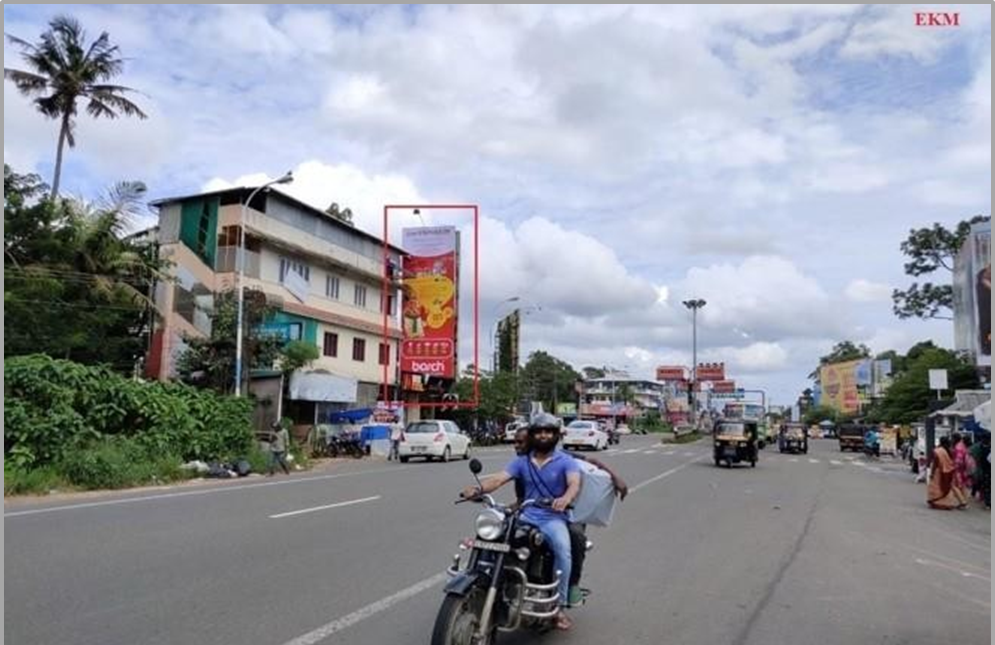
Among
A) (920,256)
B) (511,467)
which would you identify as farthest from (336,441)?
(920,256)

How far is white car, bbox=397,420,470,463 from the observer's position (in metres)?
30.9

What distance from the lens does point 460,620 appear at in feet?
17.1

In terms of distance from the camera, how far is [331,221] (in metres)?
40.7

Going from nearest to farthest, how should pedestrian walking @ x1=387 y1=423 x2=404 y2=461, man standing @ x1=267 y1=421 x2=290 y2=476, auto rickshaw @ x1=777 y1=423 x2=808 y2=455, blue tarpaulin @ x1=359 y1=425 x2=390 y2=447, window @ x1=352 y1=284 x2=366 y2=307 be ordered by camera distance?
1. man standing @ x1=267 y1=421 x2=290 y2=476
2. pedestrian walking @ x1=387 y1=423 x2=404 y2=461
3. blue tarpaulin @ x1=359 y1=425 x2=390 y2=447
4. window @ x1=352 y1=284 x2=366 y2=307
5. auto rickshaw @ x1=777 y1=423 x2=808 y2=455

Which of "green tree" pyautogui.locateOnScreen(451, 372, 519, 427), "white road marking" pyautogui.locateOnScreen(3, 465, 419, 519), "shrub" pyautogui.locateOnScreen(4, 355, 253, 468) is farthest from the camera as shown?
"green tree" pyautogui.locateOnScreen(451, 372, 519, 427)

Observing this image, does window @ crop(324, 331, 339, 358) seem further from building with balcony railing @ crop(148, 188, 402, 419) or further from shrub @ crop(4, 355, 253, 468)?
shrub @ crop(4, 355, 253, 468)

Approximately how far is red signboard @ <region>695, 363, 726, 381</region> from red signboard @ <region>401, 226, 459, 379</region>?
75.2m

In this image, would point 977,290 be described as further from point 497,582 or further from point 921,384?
point 921,384

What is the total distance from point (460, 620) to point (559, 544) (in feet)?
3.51

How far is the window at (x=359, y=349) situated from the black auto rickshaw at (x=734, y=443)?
17513mm

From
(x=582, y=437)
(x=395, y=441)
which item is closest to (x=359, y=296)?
(x=395, y=441)

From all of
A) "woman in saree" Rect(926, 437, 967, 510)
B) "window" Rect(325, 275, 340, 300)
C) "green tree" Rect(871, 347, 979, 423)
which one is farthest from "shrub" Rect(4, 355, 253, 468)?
"green tree" Rect(871, 347, 979, 423)

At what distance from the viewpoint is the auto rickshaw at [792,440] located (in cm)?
4828

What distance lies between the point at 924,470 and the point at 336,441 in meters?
20.7
